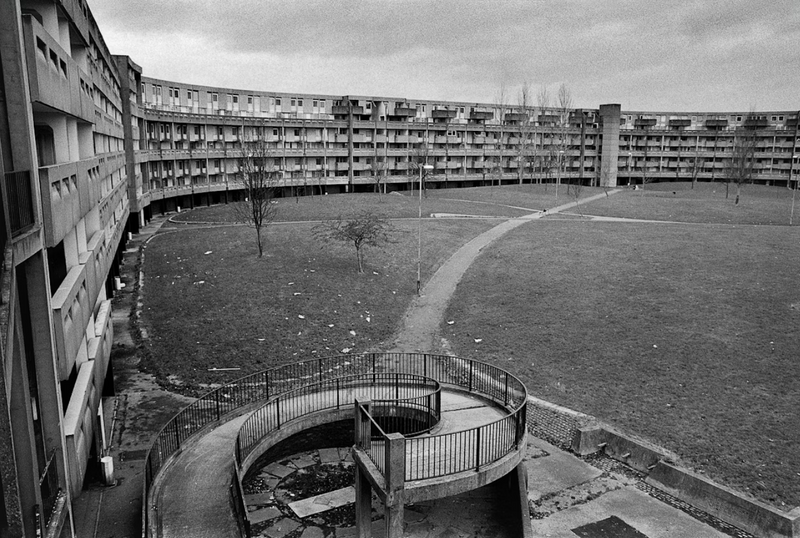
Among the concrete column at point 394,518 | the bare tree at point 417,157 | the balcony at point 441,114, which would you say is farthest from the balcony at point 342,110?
the concrete column at point 394,518

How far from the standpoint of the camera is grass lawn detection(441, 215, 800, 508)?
62.3 ft

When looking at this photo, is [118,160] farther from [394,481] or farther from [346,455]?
[394,481]

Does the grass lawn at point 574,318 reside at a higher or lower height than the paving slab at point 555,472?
Answer: higher

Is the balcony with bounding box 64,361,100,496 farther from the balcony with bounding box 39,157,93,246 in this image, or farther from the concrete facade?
the balcony with bounding box 39,157,93,246

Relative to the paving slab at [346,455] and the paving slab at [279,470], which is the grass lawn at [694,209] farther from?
the paving slab at [279,470]

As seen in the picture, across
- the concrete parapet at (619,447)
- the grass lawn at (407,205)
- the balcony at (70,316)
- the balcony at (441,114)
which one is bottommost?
the concrete parapet at (619,447)

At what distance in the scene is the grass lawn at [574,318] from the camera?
66.9 feet

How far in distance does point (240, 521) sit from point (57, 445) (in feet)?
11.7

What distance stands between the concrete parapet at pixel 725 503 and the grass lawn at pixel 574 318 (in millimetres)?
1742

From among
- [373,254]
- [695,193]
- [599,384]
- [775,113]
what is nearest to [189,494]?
[599,384]

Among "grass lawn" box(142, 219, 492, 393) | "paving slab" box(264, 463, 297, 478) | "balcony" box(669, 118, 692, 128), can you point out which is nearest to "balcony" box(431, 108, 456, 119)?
"balcony" box(669, 118, 692, 128)

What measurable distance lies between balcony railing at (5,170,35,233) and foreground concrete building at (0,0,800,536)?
34mm

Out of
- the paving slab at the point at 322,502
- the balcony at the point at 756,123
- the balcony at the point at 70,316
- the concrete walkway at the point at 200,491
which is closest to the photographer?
the concrete walkway at the point at 200,491

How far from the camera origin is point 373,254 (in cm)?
3925
